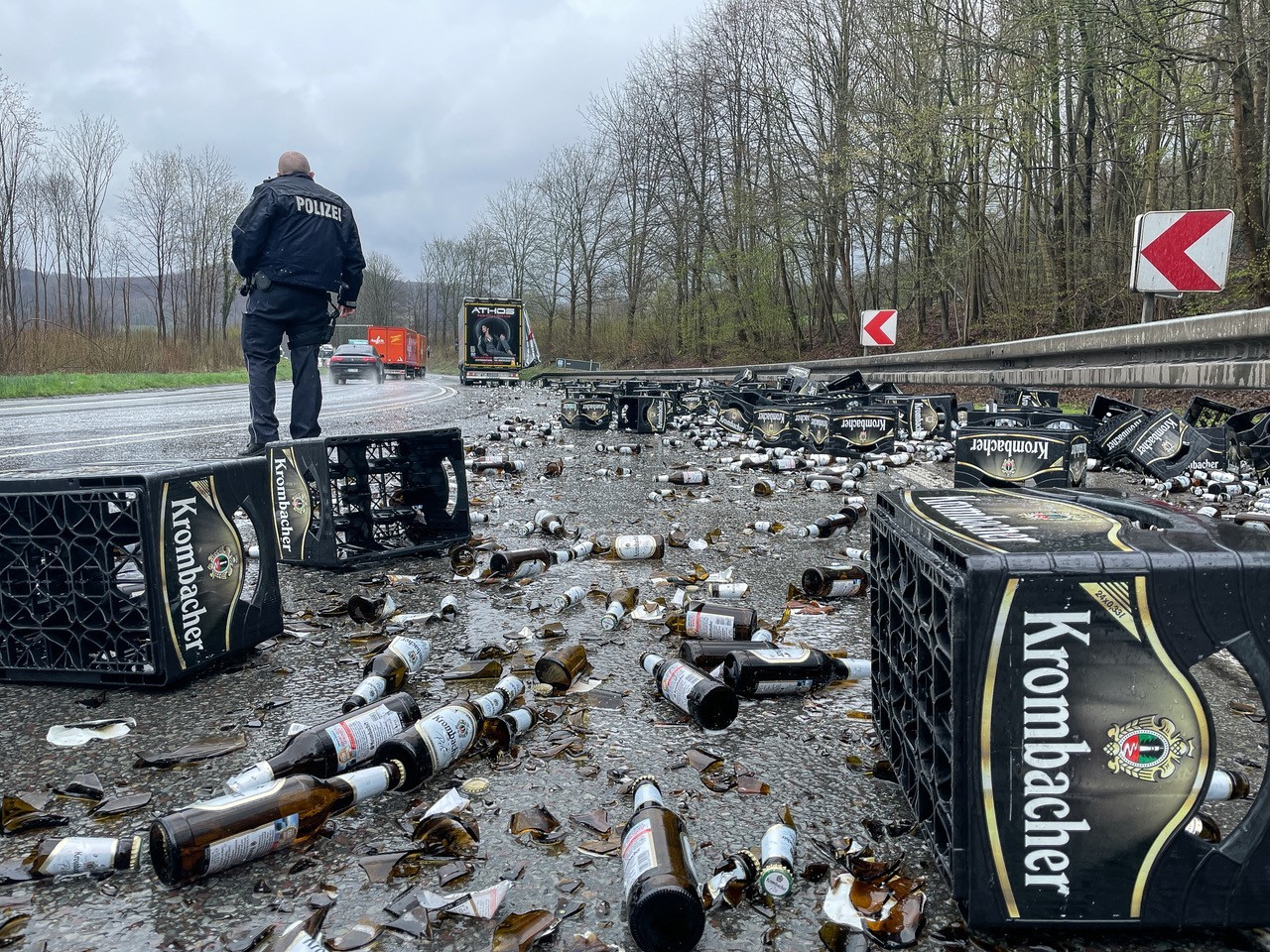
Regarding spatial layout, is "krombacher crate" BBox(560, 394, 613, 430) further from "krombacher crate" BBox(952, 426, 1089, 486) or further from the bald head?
"krombacher crate" BBox(952, 426, 1089, 486)

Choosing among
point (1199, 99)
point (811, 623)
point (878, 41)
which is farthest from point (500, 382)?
point (811, 623)

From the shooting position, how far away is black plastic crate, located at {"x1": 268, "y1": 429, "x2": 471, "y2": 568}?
413cm

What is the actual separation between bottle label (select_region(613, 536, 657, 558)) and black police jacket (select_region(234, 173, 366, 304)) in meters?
3.89

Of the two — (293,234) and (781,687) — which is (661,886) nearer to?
(781,687)

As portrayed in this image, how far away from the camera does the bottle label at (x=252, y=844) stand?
66.5 inches

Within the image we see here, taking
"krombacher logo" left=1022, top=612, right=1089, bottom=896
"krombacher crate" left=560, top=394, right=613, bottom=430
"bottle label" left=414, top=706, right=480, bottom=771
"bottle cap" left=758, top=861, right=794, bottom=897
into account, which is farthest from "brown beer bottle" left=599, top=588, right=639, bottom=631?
"krombacher crate" left=560, top=394, right=613, bottom=430

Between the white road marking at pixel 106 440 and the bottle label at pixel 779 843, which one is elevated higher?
the white road marking at pixel 106 440

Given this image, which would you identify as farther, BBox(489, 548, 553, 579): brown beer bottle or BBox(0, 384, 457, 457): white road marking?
BBox(0, 384, 457, 457): white road marking

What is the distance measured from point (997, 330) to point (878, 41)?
32.1 feet

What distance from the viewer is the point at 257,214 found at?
639cm

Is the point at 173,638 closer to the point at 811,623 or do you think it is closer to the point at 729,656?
the point at 729,656

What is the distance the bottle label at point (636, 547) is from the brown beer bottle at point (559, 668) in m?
1.60

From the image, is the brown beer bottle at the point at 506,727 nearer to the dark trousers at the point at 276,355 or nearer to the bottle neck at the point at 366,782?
the bottle neck at the point at 366,782

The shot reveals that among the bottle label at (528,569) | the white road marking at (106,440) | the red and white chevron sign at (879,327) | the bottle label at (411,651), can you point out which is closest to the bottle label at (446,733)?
the bottle label at (411,651)
